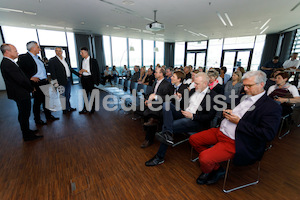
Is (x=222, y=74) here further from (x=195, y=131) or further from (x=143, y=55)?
(x=143, y=55)

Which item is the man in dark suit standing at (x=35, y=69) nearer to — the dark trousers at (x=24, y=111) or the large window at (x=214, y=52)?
the dark trousers at (x=24, y=111)

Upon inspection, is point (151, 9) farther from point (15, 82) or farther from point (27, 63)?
point (15, 82)

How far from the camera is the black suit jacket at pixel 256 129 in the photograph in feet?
4.33

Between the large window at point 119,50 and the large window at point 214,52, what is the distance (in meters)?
7.26

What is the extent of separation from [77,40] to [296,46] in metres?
12.8

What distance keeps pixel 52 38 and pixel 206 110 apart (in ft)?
33.8

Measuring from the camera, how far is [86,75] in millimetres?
4035

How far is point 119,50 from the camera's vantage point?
11.1 meters

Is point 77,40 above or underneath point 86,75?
above

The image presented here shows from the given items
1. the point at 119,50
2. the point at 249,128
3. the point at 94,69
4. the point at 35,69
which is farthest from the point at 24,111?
the point at 119,50

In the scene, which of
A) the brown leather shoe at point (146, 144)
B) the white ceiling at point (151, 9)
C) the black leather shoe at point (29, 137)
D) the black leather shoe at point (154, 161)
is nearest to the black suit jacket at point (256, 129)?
the black leather shoe at point (154, 161)

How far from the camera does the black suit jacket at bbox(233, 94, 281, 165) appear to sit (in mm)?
1320

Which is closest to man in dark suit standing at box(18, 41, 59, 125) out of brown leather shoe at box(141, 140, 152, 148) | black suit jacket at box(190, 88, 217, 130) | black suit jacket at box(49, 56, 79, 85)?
black suit jacket at box(49, 56, 79, 85)

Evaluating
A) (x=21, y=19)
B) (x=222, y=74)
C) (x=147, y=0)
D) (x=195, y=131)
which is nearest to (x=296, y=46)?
(x=222, y=74)
